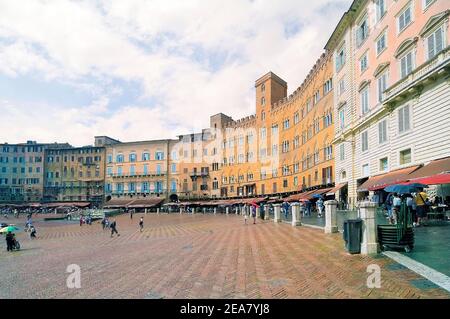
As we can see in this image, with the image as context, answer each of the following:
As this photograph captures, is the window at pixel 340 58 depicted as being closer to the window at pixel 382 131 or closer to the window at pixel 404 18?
the window at pixel 404 18

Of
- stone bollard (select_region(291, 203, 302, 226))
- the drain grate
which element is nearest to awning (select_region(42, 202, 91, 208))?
stone bollard (select_region(291, 203, 302, 226))

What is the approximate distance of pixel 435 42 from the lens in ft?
56.6

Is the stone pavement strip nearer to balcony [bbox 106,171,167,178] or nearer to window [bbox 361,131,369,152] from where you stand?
window [bbox 361,131,369,152]

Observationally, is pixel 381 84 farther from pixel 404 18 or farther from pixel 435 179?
pixel 435 179

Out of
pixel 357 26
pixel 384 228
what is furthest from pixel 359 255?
pixel 357 26

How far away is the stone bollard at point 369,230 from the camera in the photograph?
919cm

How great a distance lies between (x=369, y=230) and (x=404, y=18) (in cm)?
1745

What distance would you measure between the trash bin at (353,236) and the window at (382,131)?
16.1m

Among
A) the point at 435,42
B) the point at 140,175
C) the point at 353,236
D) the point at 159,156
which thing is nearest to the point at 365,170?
the point at 435,42

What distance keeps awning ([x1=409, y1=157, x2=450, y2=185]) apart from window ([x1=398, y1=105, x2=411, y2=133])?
3.77 metres

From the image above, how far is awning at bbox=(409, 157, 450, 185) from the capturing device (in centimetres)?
1410

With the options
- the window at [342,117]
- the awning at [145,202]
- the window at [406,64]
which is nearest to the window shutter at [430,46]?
the window at [406,64]
